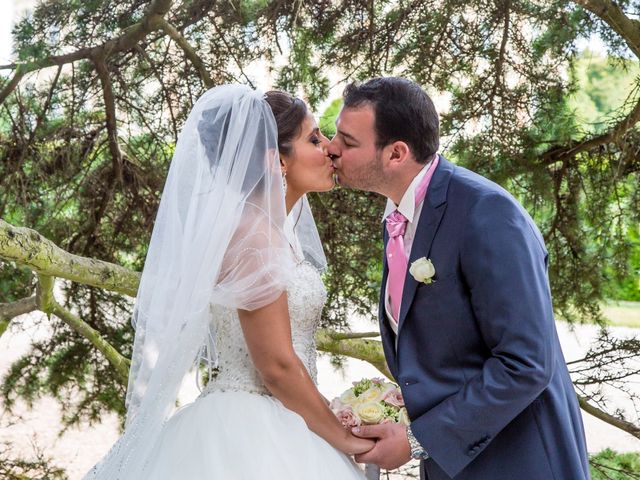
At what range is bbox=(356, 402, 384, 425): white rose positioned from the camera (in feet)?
7.47

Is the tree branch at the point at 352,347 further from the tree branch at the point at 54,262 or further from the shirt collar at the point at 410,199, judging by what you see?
the shirt collar at the point at 410,199

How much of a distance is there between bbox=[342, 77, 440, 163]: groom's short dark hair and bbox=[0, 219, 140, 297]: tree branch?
112 centimetres

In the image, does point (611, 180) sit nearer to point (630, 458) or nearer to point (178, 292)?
point (630, 458)

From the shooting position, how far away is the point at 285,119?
8.49 feet

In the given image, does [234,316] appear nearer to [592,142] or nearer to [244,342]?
[244,342]

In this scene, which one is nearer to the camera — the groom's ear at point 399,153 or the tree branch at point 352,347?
the groom's ear at point 399,153

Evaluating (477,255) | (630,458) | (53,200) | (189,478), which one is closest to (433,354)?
(477,255)

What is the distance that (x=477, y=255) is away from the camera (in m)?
2.00

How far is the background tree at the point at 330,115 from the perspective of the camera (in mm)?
4238

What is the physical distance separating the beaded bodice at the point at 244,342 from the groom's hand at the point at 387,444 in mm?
286

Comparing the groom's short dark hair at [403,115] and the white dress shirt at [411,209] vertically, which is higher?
the groom's short dark hair at [403,115]

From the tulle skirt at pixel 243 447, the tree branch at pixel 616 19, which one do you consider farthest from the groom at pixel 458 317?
the tree branch at pixel 616 19

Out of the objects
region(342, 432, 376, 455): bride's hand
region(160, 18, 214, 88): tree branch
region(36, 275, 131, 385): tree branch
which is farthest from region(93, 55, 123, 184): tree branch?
region(342, 432, 376, 455): bride's hand

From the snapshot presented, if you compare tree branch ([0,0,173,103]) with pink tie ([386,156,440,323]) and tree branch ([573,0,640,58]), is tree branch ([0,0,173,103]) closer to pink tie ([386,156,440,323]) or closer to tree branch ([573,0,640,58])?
tree branch ([573,0,640,58])
